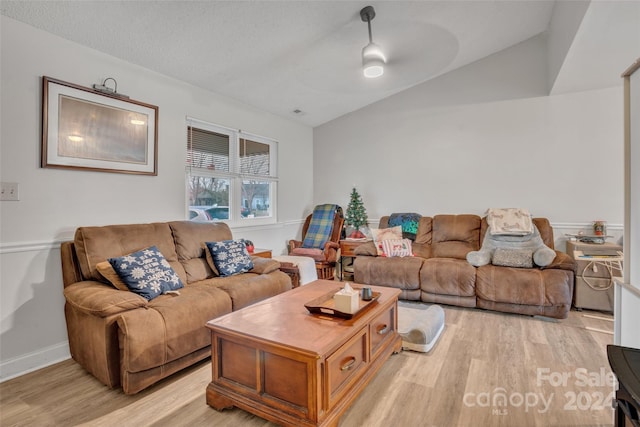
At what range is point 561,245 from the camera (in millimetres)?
3887

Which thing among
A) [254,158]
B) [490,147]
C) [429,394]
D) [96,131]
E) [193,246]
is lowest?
[429,394]

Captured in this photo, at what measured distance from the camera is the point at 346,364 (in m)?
1.66

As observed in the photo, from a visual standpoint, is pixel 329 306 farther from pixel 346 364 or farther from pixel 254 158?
pixel 254 158

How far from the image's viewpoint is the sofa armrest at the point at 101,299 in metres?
1.86

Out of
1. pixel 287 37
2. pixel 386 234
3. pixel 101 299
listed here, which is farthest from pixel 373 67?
pixel 101 299

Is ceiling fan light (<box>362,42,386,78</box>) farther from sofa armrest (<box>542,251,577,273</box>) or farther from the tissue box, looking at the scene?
sofa armrest (<box>542,251,577,273</box>)

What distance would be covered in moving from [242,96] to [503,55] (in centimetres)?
341

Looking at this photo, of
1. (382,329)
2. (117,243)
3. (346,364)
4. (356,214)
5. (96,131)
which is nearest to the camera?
(346,364)

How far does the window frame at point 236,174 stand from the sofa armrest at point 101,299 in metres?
1.35

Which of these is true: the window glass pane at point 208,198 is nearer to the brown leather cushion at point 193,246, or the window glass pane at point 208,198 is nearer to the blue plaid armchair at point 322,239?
the brown leather cushion at point 193,246

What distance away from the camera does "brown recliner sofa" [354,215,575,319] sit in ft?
9.90

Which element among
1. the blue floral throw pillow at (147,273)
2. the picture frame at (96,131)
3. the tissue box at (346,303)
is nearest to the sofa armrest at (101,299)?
the blue floral throw pillow at (147,273)

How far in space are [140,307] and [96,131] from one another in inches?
61.4

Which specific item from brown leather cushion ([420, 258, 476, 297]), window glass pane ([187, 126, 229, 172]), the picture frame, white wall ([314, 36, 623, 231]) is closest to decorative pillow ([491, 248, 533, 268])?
brown leather cushion ([420, 258, 476, 297])
